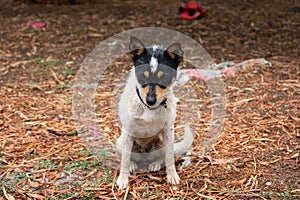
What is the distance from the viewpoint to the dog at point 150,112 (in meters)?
3.03

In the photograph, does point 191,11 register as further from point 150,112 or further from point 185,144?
point 150,112

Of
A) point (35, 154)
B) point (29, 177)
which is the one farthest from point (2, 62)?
point (29, 177)

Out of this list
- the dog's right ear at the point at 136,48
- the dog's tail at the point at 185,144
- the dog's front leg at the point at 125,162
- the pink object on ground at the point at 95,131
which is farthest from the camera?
the pink object on ground at the point at 95,131

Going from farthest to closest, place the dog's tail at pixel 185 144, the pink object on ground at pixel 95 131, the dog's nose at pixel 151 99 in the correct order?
1. the pink object on ground at pixel 95 131
2. the dog's tail at pixel 185 144
3. the dog's nose at pixel 151 99

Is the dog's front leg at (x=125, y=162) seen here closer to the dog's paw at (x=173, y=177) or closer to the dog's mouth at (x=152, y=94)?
the dog's paw at (x=173, y=177)

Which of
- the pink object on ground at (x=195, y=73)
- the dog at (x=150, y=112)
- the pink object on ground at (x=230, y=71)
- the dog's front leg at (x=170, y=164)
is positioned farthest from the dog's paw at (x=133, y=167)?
the pink object on ground at (x=230, y=71)

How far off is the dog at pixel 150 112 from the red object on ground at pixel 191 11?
4.29 metres

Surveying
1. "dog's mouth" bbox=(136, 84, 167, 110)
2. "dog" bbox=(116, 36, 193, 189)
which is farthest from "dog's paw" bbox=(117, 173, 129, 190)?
"dog's mouth" bbox=(136, 84, 167, 110)

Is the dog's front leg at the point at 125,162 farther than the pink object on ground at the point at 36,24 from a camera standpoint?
No

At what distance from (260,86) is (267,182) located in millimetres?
1983

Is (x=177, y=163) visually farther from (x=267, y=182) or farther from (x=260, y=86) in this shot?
(x=260, y=86)

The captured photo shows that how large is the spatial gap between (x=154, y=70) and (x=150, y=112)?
0.38m

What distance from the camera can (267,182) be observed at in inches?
137

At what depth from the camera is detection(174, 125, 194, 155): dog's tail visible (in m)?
3.82
